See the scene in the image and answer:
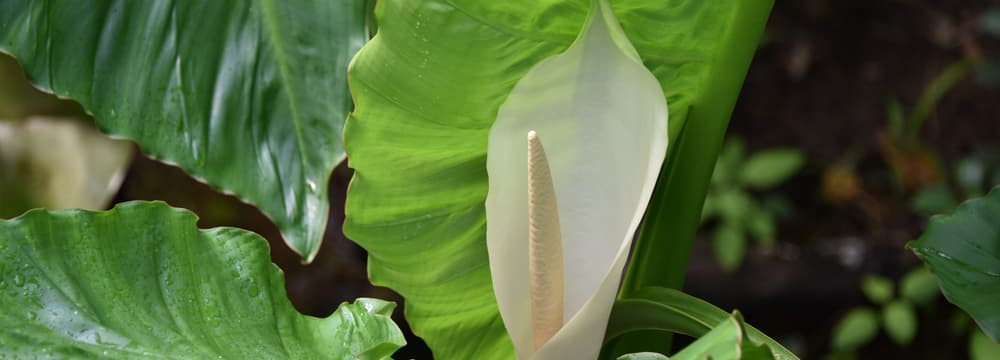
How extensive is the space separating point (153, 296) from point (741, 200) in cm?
123

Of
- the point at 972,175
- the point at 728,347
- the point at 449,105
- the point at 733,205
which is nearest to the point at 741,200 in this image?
the point at 733,205

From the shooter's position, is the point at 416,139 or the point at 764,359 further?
the point at 416,139

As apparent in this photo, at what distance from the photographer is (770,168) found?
61.1 inches

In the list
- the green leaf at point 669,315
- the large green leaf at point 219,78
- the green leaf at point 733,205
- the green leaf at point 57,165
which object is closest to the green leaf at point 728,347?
the green leaf at point 669,315

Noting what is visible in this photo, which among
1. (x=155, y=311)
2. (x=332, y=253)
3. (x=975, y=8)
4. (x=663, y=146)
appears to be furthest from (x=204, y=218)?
(x=975, y=8)

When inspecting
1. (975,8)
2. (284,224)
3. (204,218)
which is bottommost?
(975,8)

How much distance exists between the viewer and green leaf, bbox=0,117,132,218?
2.72ft

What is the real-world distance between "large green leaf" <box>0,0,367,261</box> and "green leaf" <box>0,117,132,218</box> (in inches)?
10.7

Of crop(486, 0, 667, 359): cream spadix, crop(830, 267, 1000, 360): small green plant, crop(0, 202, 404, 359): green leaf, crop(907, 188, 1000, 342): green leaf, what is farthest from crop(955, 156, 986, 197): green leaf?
crop(0, 202, 404, 359): green leaf

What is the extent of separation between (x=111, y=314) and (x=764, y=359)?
0.92 feet

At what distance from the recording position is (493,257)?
0.47 m

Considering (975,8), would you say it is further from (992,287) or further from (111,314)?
(111,314)

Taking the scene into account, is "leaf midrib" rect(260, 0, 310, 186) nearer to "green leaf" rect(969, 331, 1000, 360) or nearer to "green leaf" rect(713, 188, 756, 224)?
"green leaf" rect(969, 331, 1000, 360)

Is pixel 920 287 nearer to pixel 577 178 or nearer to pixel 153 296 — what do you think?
pixel 577 178
